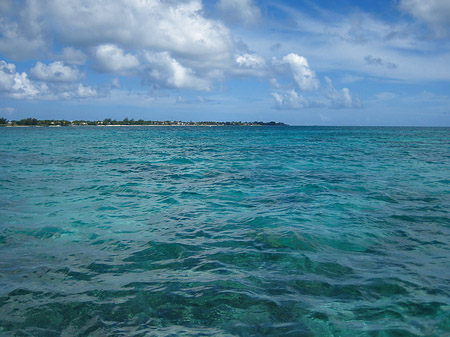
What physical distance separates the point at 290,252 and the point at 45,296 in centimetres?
533

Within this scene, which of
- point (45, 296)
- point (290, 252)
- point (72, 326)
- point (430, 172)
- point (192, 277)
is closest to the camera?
point (72, 326)

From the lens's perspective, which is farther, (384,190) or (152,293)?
(384,190)

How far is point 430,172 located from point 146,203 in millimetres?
18499

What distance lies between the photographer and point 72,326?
4.86 metres

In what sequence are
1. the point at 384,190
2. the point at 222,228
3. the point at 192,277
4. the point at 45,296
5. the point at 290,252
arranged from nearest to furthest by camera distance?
1. the point at 45,296
2. the point at 192,277
3. the point at 290,252
4. the point at 222,228
5. the point at 384,190

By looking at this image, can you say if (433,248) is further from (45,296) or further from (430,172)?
(430,172)

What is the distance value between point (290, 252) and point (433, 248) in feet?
12.2

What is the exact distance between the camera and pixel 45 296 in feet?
18.7

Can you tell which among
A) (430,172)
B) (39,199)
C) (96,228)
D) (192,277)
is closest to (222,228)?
(192,277)

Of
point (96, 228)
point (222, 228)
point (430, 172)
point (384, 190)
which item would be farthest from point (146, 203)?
point (430, 172)

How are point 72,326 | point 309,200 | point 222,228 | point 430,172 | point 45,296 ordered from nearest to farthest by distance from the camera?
1. point 72,326
2. point 45,296
3. point 222,228
4. point 309,200
5. point 430,172

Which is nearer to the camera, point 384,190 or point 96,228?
point 96,228

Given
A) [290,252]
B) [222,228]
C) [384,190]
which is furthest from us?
[384,190]

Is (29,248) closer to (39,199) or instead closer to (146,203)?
(146,203)
